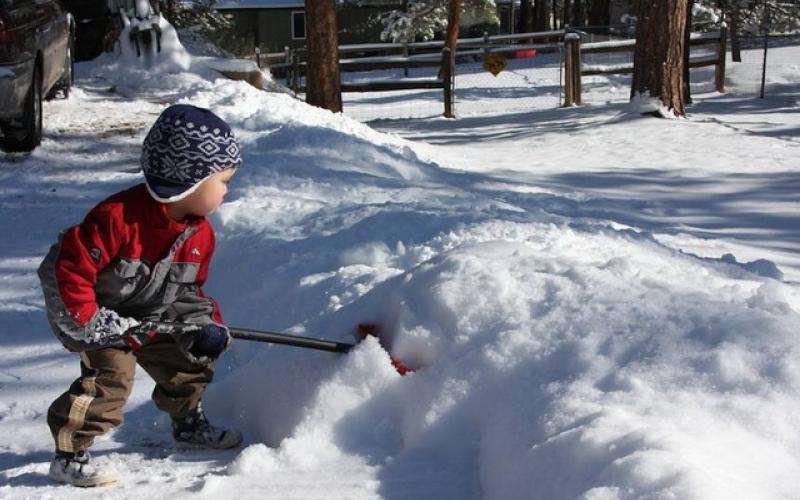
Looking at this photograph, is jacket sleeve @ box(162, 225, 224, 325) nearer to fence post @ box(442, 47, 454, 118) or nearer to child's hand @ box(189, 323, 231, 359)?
child's hand @ box(189, 323, 231, 359)

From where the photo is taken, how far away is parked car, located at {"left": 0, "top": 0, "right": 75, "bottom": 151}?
316 inches

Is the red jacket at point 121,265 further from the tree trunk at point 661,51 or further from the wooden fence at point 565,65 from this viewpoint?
the wooden fence at point 565,65

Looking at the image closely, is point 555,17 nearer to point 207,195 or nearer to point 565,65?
point 565,65

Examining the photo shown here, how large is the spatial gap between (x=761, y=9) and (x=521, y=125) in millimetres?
23023

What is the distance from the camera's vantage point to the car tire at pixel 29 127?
28.0ft

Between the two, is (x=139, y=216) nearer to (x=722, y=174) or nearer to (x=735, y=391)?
(x=735, y=391)

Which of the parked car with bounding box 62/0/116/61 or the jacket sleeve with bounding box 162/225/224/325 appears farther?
the parked car with bounding box 62/0/116/61

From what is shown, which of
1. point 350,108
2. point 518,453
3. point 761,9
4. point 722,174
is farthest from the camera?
point 761,9

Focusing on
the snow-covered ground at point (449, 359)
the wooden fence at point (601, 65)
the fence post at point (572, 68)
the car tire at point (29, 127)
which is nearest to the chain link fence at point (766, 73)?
the wooden fence at point (601, 65)

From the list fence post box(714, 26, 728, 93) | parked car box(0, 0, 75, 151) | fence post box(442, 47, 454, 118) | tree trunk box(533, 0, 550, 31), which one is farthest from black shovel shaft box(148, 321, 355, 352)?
tree trunk box(533, 0, 550, 31)

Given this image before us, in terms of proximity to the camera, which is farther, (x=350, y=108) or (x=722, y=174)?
(x=350, y=108)

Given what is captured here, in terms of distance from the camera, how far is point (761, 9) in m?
35.6

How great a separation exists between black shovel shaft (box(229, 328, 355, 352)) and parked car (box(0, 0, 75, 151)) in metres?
5.47

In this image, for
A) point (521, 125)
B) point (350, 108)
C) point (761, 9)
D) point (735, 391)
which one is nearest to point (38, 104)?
point (735, 391)
